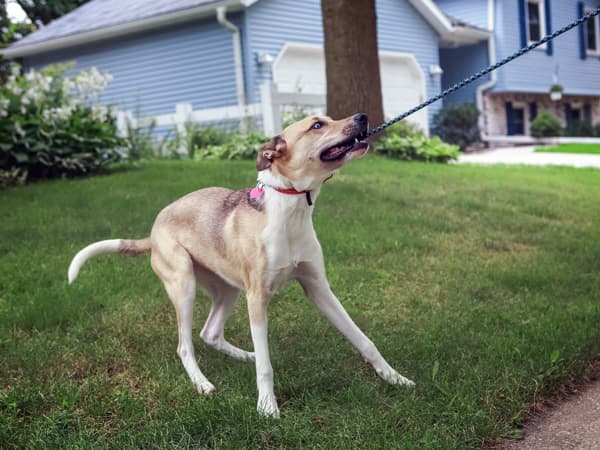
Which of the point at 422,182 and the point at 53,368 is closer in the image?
the point at 53,368

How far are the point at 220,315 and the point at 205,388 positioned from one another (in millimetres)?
633

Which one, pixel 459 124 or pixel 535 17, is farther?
pixel 535 17

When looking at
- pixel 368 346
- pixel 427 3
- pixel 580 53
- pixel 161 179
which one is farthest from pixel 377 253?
pixel 580 53

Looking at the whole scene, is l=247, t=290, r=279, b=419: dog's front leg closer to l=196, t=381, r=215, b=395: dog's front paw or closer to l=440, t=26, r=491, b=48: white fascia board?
l=196, t=381, r=215, b=395: dog's front paw

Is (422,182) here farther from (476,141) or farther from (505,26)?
(505,26)

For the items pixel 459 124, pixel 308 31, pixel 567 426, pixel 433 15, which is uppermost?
pixel 433 15

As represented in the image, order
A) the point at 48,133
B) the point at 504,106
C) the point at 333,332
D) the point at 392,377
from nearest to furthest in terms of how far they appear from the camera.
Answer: the point at 392,377 → the point at 333,332 → the point at 48,133 → the point at 504,106

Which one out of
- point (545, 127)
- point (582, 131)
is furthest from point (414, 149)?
point (582, 131)

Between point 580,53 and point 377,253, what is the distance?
23479 mm

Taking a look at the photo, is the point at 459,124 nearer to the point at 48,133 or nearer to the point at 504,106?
the point at 504,106

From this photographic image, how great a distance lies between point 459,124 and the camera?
21891 millimetres

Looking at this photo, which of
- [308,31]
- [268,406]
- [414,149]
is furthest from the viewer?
[308,31]

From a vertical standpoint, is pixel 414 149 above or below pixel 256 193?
above

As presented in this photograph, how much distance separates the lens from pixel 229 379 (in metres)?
3.87
